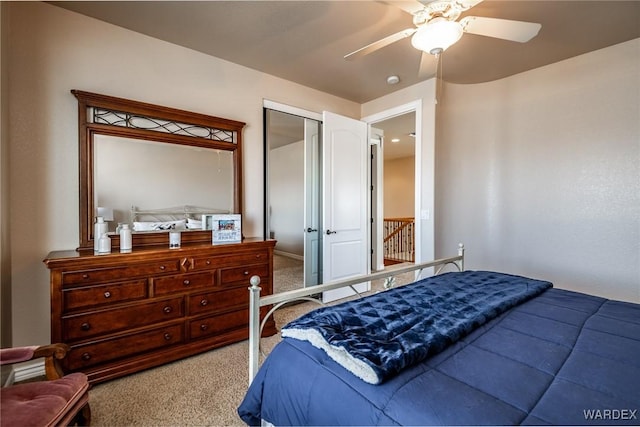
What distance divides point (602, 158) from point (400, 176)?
596cm

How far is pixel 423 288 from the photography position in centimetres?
172

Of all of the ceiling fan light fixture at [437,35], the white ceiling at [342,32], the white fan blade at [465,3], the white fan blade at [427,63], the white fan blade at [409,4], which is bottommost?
the ceiling fan light fixture at [437,35]

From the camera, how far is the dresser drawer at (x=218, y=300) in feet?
7.41

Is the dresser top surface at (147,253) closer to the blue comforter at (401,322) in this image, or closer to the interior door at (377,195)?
the blue comforter at (401,322)

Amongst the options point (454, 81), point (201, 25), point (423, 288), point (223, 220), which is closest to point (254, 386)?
point (423, 288)

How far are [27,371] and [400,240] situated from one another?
21.3ft

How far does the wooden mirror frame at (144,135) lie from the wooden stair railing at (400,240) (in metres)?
4.85

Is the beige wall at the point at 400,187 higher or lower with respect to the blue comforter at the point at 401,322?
higher

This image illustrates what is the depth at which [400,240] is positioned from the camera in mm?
6996

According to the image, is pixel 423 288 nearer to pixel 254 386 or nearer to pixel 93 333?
pixel 254 386

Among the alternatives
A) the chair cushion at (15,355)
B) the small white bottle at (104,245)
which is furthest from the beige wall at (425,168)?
the chair cushion at (15,355)

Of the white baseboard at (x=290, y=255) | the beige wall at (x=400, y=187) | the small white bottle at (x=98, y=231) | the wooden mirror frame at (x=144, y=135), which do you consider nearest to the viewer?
the small white bottle at (x=98, y=231)

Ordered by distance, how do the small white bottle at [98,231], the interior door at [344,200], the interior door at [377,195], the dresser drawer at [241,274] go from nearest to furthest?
1. the small white bottle at [98,231]
2. the dresser drawer at [241,274]
3. the interior door at [344,200]
4. the interior door at [377,195]

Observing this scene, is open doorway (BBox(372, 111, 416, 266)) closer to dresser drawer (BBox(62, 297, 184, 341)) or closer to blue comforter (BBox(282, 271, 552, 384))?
blue comforter (BBox(282, 271, 552, 384))
